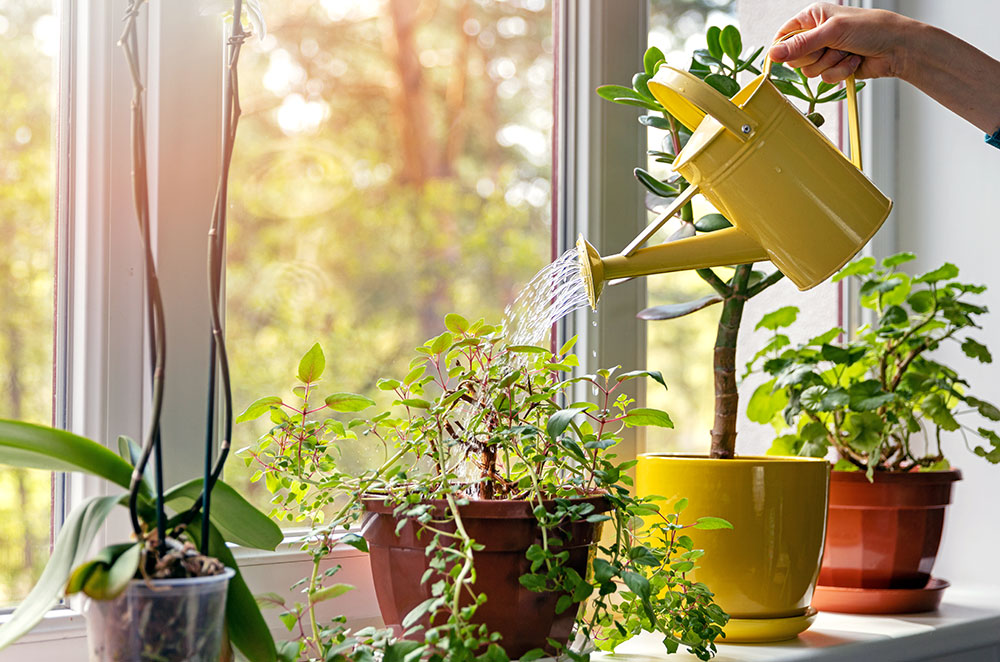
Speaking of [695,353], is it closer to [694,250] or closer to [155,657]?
[694,250]

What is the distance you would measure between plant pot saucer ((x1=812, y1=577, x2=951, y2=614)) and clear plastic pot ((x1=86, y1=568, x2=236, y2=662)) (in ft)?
3.11

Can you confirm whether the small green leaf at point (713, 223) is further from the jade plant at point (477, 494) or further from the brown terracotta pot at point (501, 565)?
the brown terracotta pot at point (501, 565)

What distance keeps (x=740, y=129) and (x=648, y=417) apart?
0.30 meters

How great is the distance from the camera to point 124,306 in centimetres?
89

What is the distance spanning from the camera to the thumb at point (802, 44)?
922mm

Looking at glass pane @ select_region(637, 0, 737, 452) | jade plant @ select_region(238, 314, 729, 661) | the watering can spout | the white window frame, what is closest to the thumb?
the watering can spout

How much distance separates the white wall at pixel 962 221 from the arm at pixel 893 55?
484 millimetres

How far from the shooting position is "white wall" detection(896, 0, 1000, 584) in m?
1.55

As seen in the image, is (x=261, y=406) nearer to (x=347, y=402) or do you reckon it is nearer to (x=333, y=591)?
(x=347, y=402)

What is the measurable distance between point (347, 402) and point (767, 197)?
420mm

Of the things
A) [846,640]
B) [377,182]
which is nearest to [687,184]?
[377,182]

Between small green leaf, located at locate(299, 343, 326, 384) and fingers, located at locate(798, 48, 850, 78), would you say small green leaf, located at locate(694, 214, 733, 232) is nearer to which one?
fingers, located at locate(798, 48, 850, 78)

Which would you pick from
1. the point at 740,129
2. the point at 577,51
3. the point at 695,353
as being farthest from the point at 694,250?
the point at 695,353

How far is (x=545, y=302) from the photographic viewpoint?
108 centimetres
